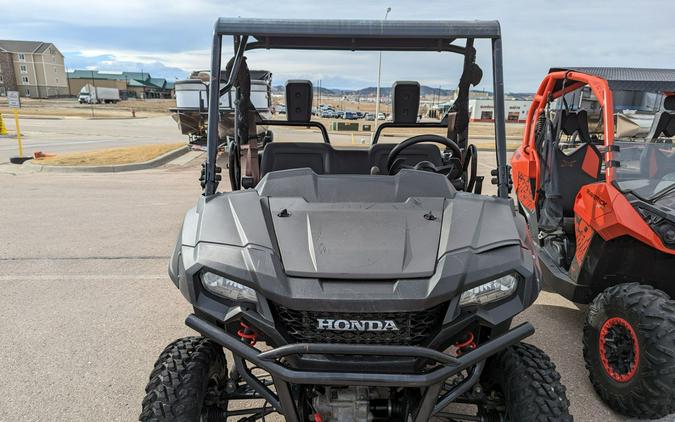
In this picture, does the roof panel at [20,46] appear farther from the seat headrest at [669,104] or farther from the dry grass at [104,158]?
the seat headrest at [669,104]

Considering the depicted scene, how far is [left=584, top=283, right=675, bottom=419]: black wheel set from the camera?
2.37 m

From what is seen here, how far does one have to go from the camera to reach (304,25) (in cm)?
247

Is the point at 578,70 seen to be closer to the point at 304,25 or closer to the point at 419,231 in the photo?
the point at 304,25

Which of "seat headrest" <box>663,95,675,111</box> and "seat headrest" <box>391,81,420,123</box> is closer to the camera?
"seat headrest" <box>391,81,420,123</box>

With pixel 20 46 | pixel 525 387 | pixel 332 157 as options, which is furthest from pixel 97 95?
pixel 525 387

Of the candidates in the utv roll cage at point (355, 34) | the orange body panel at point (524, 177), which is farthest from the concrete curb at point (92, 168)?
the utv roll cage at point (355, 34)

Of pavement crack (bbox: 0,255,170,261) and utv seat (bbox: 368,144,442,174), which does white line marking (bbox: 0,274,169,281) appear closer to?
pavement crack (bbox: 0,255,170,261)

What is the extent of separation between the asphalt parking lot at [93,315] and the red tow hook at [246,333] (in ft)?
3.87

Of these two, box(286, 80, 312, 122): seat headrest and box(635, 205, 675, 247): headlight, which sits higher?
box(286, 80, 312, 122): seat headrest

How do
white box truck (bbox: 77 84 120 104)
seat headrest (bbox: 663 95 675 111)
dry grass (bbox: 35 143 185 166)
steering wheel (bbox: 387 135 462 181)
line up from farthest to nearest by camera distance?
white box truck (bbox: 77 84 120 104)
dry grass (bbox: 35 143 185 166)
seat headrest (bbox: 663 95 675 111)
steering wheel (bbox: 387 135 462 181)

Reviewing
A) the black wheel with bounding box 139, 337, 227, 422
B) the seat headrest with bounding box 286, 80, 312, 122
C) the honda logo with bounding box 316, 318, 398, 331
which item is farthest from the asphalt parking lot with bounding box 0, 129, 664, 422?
the seat headrest with bounding box 286, 80, 312, 122

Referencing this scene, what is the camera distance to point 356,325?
5.58 ft

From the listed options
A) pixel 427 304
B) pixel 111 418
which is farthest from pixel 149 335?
pixel 427 304

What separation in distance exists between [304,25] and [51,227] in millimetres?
5104
